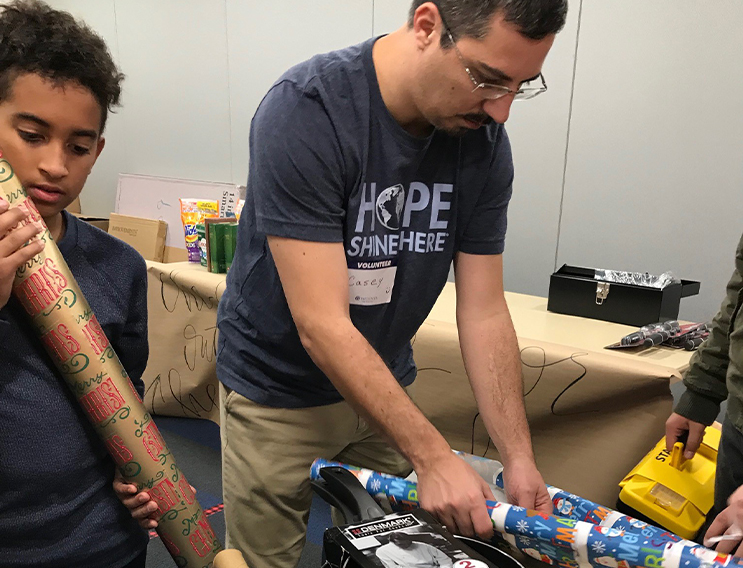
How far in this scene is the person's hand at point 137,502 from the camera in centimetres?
86

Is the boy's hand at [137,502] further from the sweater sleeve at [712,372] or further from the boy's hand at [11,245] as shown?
the sweater sleeve at [712,372]

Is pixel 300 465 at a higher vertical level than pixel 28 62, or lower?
lower

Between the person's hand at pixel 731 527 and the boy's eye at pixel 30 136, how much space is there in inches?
41.7

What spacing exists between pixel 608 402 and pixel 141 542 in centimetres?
125

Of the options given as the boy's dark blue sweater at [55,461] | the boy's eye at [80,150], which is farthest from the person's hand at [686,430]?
the boy's eye at [80,150]

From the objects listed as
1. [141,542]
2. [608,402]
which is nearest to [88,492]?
[141,542]

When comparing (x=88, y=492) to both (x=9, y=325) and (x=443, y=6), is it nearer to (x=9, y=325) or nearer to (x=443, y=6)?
(x=9, y=325)

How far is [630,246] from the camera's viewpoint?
2381 mm

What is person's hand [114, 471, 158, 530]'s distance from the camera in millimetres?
863

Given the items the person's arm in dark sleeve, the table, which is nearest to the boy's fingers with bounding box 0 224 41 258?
the table

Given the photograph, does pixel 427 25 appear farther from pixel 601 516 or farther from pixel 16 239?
pixel 601 516

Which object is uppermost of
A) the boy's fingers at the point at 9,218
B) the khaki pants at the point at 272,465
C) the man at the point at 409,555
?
the boy's fingers at the point at 9,218

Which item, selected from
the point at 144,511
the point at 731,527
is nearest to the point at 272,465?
the point at 144,511

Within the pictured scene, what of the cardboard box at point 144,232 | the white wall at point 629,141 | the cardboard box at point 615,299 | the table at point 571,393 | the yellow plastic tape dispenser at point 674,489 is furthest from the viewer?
the cardboard box at point 144,232
